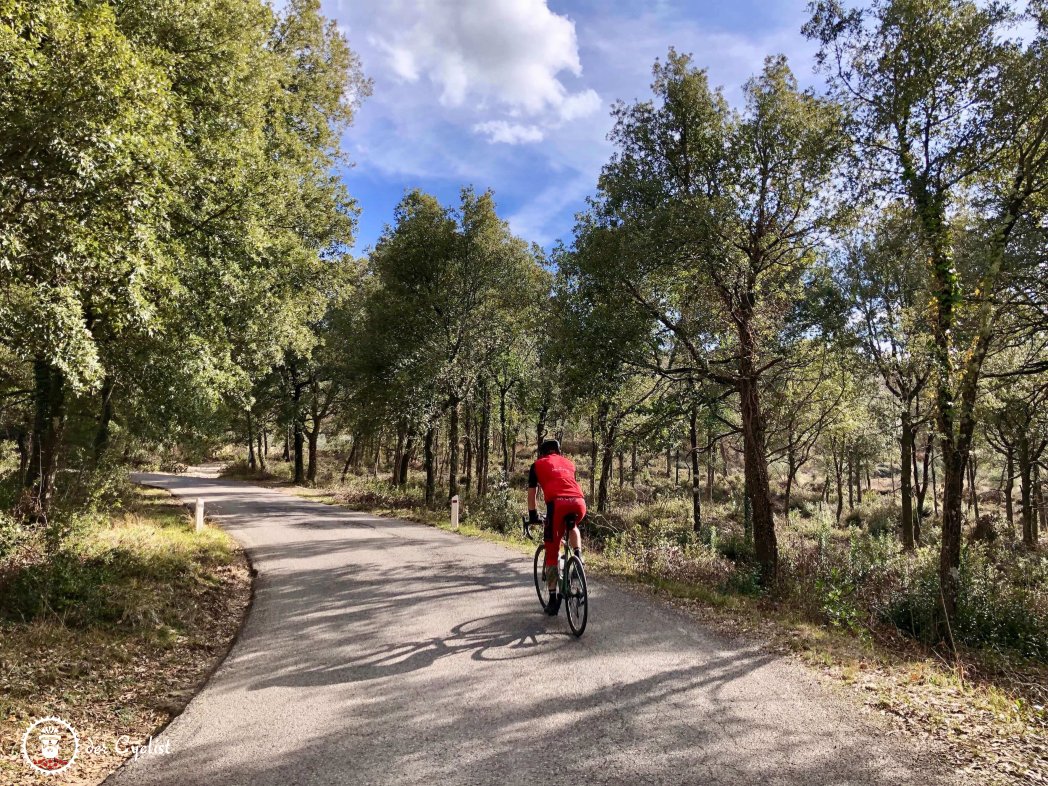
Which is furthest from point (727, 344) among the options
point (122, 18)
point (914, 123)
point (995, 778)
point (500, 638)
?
point (122, 18)

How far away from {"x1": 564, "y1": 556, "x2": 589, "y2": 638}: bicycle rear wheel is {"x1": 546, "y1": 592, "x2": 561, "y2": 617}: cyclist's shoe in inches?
13.6

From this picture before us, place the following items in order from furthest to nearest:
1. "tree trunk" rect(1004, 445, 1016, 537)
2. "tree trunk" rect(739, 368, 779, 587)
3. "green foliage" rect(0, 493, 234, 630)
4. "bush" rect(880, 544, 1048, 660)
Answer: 1. "tree trunk" rect(1004, 445, 1016, 537)
2. "tree trunk" rect(739, 368, 779, 587)
3. "bush" rect(880, 544, 1048, 660)
4. "green foliage" rect(0, 493, 234, 630)

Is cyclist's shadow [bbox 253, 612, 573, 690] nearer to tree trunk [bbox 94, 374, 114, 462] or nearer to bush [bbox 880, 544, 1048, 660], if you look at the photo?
bush [bbox 880, 544, 1048, 660]

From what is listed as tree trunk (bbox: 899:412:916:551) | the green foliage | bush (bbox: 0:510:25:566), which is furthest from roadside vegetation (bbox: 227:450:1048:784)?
bush (bbox: 0:510:25:566)

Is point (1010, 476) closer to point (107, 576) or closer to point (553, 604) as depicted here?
point (553, 604)

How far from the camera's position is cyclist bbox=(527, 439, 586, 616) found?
620 centimetres

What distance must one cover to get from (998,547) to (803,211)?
1365cm

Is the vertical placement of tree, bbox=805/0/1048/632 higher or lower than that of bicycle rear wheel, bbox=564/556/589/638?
higher

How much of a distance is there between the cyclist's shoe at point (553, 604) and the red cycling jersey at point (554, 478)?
45.1 inches

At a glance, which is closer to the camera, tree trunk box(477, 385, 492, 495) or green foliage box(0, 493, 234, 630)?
green foliage box(0, 493, 234, 630)

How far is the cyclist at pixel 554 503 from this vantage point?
6.20 metres

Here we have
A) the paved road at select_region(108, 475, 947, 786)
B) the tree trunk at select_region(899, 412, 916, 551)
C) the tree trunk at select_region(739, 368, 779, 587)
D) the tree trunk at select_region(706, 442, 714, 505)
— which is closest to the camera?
the paved road at select_region(108, 475, 947, 786)

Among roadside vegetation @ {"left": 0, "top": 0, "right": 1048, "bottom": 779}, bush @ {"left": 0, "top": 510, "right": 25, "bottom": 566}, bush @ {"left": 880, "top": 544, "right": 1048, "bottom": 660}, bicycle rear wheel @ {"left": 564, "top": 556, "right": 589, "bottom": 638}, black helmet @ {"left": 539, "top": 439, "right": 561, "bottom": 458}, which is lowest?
bush @ {"left": 880, "top": 544, "right": 1048, "bottom": 660}

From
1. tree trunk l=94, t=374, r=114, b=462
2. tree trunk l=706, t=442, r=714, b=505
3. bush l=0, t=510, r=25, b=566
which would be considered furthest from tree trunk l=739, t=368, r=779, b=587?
tree trunk l=706, t=442, r=714, b=505
